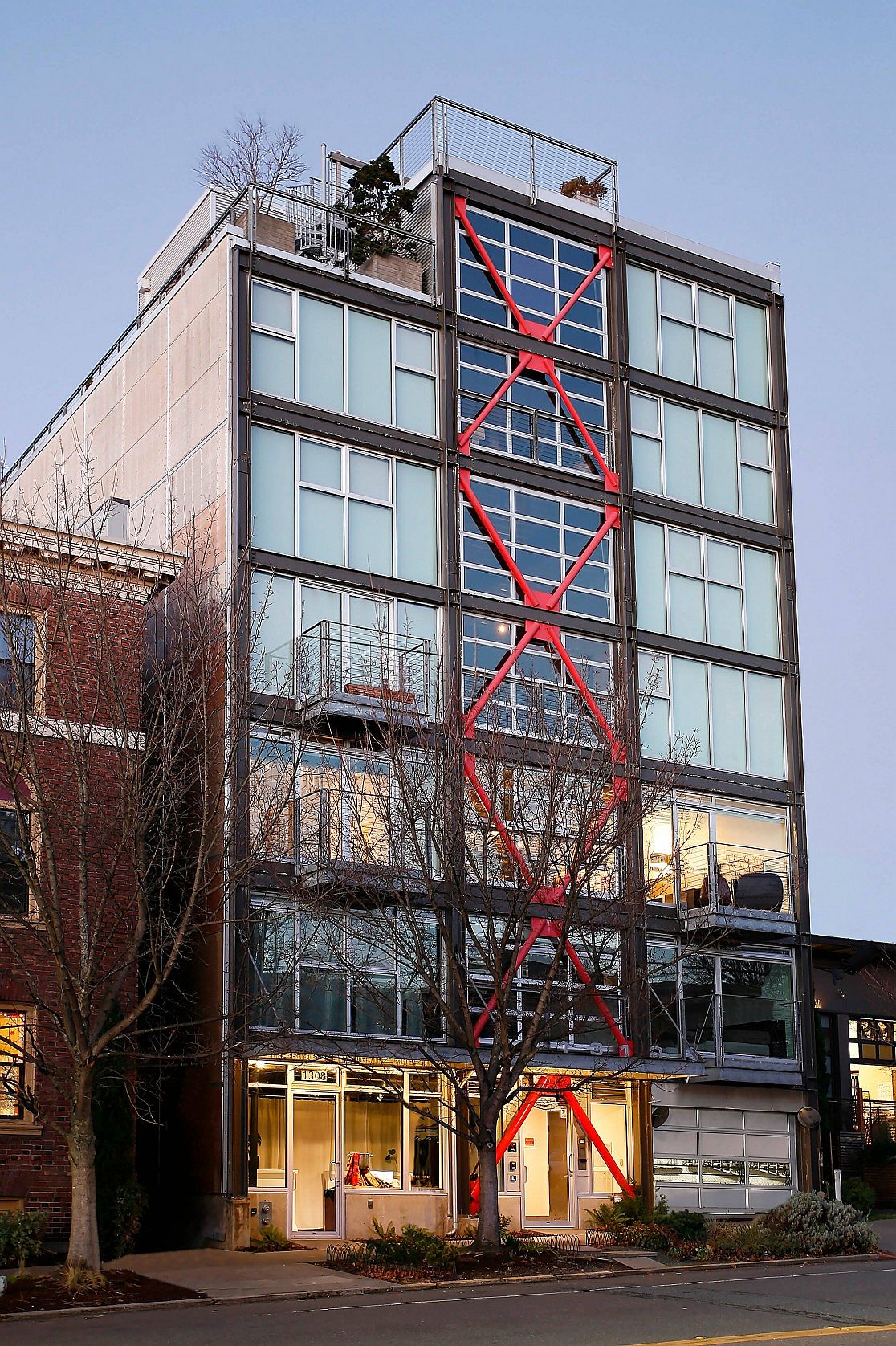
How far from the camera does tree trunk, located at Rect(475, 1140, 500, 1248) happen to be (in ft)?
76.7

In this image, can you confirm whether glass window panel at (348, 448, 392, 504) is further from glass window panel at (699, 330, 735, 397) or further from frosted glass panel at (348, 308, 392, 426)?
glass window panel at (699, 330, 735, 397)

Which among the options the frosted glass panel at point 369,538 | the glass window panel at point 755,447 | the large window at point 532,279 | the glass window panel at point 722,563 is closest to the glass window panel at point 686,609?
the glass window panel at point 722,563

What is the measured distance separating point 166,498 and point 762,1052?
16.6 metres

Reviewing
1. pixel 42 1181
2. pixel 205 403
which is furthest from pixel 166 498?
pixel 42 1181

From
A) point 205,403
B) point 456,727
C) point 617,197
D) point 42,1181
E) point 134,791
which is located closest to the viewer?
point 134,791

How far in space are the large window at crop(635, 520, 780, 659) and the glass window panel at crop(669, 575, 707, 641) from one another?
0.06 ft

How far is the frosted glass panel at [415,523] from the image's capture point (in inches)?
1237

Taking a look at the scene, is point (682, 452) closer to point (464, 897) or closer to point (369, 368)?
point (369, 368)

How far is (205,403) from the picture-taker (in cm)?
3073

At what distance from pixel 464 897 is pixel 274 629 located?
7391 millimetres

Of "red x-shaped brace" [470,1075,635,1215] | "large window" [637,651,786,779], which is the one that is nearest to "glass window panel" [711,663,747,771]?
"large window" [637,651,786,779]

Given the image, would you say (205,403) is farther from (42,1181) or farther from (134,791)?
(42,1181)

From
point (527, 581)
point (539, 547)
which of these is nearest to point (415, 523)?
point (527, 581)

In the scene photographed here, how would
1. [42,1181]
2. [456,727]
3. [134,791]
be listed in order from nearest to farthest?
[134,791] < [42,1181] < [456,727]
